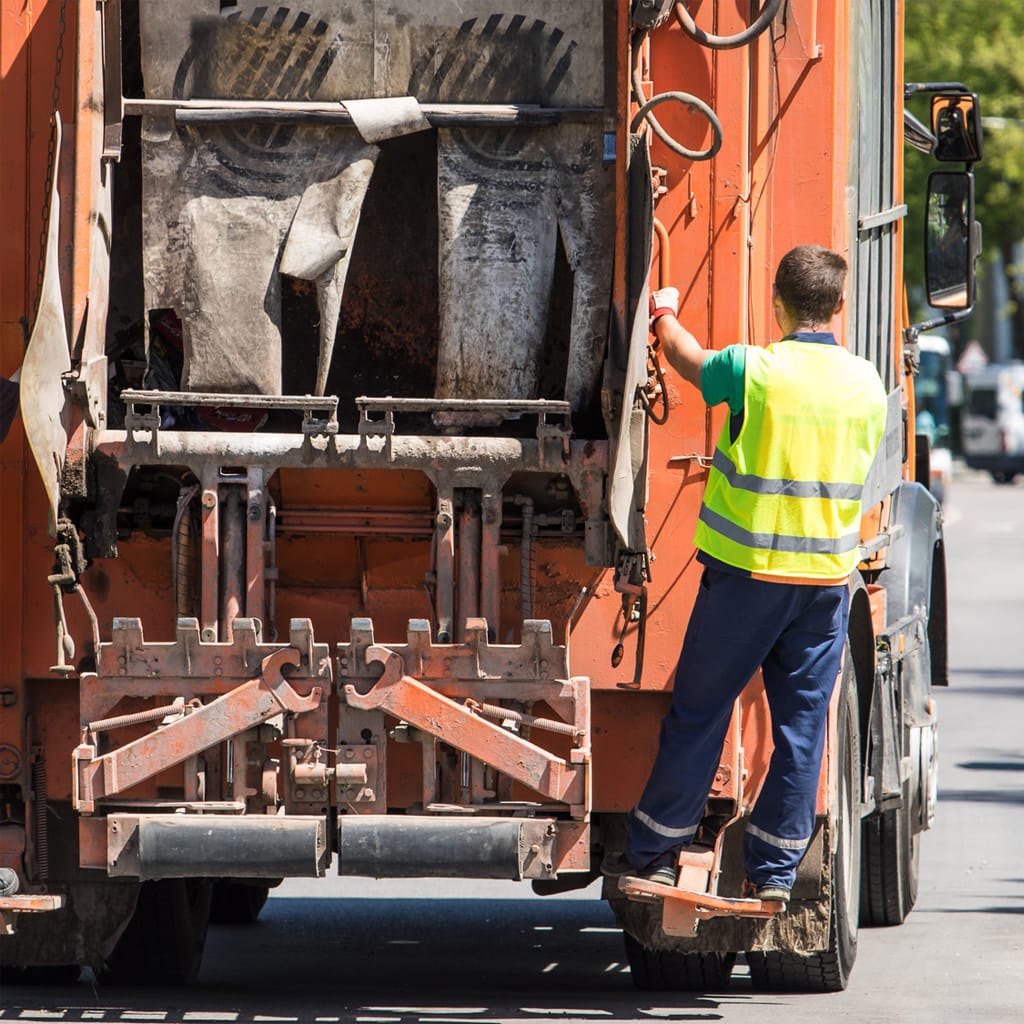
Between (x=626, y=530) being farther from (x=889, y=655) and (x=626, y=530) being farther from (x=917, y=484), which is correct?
(x=917, y=484)

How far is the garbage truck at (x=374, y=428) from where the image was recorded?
19.0 ft

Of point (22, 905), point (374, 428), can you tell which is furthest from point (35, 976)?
point (374, 428)

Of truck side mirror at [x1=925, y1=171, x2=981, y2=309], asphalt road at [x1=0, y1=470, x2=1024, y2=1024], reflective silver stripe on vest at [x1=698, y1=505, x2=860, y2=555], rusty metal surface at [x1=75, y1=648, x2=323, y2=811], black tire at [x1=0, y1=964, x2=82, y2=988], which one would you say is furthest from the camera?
truck side mirror at [x1=925, y1=171, x2=981, y2=309]

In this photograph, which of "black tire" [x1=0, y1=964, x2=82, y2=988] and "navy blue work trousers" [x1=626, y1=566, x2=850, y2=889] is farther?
"black tire" [x1=0, y1=964, x2=82, y2=988]

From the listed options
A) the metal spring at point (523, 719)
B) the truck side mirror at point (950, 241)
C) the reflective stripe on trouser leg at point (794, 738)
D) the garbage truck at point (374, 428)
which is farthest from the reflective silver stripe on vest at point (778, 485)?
the truck side mirror at point (950, 241)

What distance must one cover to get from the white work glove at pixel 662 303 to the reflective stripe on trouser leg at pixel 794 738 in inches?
30.3

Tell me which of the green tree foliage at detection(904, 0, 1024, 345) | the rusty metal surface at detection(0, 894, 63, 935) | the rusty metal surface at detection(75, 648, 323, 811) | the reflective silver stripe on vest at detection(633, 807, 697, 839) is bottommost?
the rusty metal surface at detection(0, 894, 63, 935)

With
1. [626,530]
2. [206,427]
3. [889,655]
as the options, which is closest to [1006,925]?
[889,655]

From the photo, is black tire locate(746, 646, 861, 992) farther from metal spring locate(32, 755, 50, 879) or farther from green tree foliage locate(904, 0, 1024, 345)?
green tree foliage locate(904, 0, 1024, 345)

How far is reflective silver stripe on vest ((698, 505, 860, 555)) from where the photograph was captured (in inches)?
234

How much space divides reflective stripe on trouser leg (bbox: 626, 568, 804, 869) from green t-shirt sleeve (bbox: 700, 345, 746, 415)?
0.44 m

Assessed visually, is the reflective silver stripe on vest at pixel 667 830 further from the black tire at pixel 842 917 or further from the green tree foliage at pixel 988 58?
the green tree foliage at pixel 988 58

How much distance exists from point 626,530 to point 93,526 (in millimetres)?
1304

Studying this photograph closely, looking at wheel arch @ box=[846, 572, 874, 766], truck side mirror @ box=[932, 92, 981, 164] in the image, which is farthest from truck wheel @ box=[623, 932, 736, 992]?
truck side mirror @ box=[932, 92, 981, 164]
